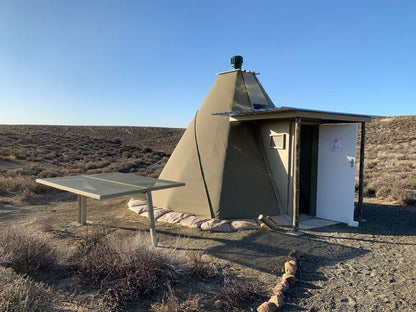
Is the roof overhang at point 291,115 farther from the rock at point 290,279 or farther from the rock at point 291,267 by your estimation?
the rock at point 290,279

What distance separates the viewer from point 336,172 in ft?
19.4

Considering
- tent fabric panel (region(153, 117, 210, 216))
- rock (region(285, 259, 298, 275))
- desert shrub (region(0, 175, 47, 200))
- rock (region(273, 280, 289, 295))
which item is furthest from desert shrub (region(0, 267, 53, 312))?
desert shrub (region(0, 175, 47, 200))

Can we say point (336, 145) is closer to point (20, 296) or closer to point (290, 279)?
point (290, 279)

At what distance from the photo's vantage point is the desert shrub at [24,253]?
3463mm

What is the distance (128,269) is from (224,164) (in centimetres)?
323

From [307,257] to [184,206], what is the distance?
2702mm

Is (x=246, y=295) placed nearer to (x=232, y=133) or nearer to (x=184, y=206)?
(x=184, y=206)

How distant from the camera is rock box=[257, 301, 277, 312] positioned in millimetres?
2793

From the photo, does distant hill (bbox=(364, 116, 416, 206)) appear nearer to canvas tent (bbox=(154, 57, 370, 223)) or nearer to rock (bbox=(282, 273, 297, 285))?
canvas tent (bbox=(154, 57, 370, 223))

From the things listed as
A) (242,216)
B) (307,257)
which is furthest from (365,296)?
(242,216)

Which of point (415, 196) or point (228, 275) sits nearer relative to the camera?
point (228, 275)

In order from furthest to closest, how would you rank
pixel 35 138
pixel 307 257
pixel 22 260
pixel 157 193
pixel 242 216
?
pixel 35 138 < pixel 157 193 < pixel 242 216 < pixel 307 257 < pixel 22 260

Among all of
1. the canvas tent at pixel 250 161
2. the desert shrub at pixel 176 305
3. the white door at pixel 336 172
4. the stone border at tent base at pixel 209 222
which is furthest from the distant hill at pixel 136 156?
the desert shrub at pixel 176 305

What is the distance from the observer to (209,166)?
6.21m
